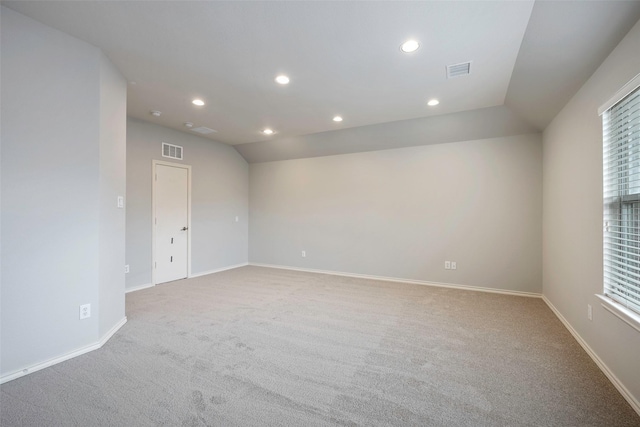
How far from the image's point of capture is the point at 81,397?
182cm

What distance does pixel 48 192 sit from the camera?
2.17m

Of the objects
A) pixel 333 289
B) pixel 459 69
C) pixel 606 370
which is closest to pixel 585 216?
pixel 606 370

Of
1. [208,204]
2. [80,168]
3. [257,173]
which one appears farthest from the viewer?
[257,173]

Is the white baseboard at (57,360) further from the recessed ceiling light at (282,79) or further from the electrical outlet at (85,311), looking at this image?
the recessed ceiling light at (282,79)

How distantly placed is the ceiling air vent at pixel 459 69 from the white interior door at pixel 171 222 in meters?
4.51

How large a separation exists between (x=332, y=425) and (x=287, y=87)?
3.18 metres

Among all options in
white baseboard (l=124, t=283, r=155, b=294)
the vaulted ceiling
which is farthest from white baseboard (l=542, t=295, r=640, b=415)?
white baseboard (l=124, t=283, r=155, b=294)

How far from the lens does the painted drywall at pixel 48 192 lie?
200 centimetres

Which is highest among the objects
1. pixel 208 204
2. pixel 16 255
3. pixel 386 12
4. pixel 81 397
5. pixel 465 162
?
pixel 386 12

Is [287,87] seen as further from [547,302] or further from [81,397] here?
[547,302]

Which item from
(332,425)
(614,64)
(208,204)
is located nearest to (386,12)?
(614,64)

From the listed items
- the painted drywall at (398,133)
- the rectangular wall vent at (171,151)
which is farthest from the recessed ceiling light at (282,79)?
the rectangular wall vent at (171,151)

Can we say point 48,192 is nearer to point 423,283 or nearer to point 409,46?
point 409,46

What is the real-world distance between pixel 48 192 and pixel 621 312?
432 centimetres
